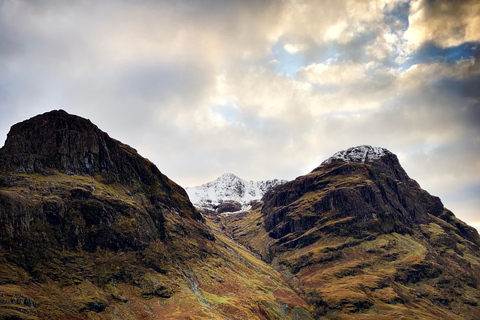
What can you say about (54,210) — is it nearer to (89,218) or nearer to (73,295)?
(89,218)

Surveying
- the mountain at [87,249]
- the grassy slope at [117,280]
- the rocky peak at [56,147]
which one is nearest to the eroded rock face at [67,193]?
the rocky peak at [56,147]

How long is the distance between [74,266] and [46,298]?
22704 mm

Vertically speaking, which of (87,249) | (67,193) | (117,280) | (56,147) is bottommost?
(117,280)

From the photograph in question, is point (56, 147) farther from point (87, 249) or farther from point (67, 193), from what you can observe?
point (87, 249)

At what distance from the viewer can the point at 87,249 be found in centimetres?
14238

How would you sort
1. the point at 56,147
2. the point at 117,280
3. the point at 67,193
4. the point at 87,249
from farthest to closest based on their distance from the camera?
the point at 56,147 < the point at 67,193 < the point at 87,249 < the point at 117,280

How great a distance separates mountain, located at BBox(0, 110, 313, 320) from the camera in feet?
377

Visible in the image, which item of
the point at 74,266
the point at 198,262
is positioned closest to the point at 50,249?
the point at 74,266

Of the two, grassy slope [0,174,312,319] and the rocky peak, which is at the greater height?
the rocky peak

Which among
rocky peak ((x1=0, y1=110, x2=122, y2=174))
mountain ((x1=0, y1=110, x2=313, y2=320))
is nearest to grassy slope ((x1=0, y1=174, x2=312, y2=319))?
mountain ((x1=0, y1=110, x2=313, y2=320))

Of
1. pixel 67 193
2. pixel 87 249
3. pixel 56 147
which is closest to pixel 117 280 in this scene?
pixel 87 249

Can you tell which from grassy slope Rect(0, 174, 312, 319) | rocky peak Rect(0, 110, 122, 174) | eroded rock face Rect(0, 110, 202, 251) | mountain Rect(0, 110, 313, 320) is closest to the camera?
grassy slope Rect(0, 174, 312, 319)

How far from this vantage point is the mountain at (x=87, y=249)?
115m

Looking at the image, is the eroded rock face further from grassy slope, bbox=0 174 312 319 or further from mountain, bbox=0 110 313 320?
grassy slope, bbox=0 174 312 319
